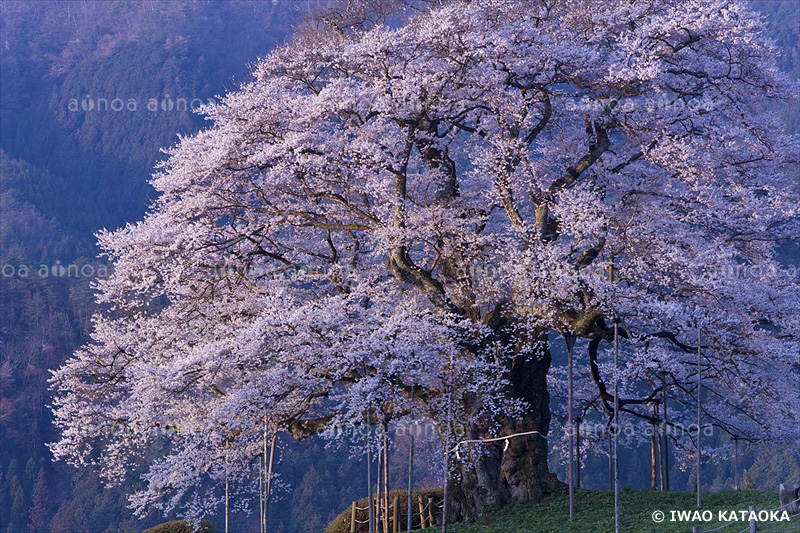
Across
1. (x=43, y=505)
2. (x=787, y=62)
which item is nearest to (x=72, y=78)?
(x=43, y=505)

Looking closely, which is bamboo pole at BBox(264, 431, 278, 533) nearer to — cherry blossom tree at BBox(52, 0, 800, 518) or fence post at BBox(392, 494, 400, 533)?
cherry blossom tree at BBox(52, 0, 800, 518)

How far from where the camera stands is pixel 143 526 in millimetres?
56500

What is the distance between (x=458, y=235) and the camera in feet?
73.7

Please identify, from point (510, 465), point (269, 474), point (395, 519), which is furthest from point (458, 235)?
point (269, 474)

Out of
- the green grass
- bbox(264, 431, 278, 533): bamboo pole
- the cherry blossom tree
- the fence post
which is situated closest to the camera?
bbox(264, 431, 278, 533): bamboo pole

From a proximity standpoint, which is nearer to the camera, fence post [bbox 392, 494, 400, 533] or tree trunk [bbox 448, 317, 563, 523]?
tree trunk [bbox 448, 317, 563, 523]

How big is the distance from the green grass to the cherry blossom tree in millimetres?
826

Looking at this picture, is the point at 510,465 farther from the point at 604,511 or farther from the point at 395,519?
the point at 395,519

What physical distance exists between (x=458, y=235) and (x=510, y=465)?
5405 mm

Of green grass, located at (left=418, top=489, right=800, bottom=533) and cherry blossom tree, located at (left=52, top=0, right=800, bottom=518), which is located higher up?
cherry blossom tree, located at (left=52, top=0, right=800, bottom=518)

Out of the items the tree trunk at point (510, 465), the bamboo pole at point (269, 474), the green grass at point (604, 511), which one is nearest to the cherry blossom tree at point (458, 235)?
the tree trunk at point (510, 465)

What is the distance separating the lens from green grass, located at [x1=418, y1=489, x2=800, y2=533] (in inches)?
738

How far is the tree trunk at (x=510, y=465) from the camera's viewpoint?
71.5ft

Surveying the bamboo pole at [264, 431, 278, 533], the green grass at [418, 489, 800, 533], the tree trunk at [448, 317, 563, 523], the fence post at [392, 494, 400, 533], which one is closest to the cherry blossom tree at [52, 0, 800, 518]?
the tree trunk at [448, 317, 563, 523]
